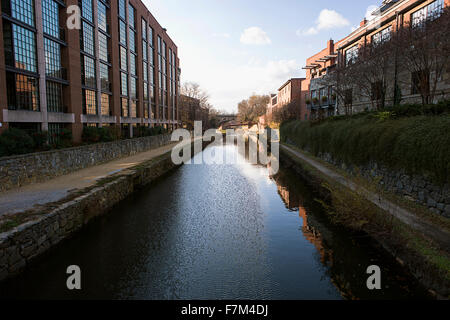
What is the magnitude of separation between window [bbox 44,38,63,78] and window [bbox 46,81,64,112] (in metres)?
0.66

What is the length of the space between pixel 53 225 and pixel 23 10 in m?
14.9

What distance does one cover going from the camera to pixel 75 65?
22062 millimetres

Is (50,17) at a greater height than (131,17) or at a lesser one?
lesser

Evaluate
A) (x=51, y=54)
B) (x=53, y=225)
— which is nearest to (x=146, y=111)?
(x=51, y=54)

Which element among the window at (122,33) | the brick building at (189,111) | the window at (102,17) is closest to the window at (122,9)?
the window at (122,33)

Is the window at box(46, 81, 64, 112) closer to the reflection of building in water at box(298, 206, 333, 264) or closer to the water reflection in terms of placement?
the water reflection

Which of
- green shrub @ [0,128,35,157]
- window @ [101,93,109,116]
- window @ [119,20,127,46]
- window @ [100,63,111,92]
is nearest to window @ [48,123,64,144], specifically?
green shrub @ [0,128,35,157]

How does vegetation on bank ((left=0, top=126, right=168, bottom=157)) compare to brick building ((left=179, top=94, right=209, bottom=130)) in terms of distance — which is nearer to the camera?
vegetation on bank ((left=0, top=126, right=168, bottom=157))

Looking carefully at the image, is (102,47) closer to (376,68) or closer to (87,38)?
(87,38)

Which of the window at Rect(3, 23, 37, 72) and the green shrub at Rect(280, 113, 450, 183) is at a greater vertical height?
the window at Rect(3, 23, 37, 72)

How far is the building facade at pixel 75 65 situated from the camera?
16.0 metres

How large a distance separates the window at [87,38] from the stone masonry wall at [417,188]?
2410cm

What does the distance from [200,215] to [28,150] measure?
9477 millimetres

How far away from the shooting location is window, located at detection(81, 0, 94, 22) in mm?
24047
